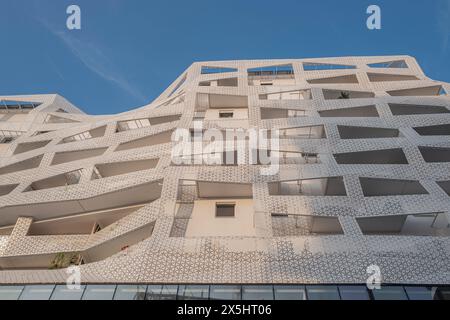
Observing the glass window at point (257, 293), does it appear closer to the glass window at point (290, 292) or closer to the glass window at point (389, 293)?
the glass window at point (290, 292)

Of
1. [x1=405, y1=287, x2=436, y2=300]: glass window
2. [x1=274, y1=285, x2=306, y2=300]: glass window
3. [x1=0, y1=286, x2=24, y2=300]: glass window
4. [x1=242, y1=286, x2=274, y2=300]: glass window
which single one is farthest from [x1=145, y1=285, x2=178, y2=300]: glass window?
[x1=405, y1=287, x2=436, y2=300]: glass window

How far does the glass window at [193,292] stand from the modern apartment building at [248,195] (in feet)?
0.24

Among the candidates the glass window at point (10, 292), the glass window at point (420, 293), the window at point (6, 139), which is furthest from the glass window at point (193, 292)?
the window at point (6, 139)

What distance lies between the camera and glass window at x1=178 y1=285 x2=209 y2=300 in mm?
14883

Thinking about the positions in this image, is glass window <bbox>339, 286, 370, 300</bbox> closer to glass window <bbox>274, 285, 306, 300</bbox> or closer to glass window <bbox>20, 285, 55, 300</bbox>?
glass window <bbox>274, 285, 306, 300</bbox>

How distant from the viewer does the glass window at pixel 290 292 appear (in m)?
14.9

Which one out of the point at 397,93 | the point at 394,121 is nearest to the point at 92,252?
the point at 394,121

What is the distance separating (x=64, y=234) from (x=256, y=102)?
48.3ft

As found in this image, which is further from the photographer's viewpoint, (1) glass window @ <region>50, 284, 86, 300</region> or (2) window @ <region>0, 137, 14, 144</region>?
(2) window @ <region>0, 137, 14, 144</region>

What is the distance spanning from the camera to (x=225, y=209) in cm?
2127

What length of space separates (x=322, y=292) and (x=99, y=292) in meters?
8.37

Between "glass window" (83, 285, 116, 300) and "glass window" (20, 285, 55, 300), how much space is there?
150 cm

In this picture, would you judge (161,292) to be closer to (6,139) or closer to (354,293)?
(354,293)

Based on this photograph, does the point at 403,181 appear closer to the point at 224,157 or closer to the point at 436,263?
the point at 436,263
